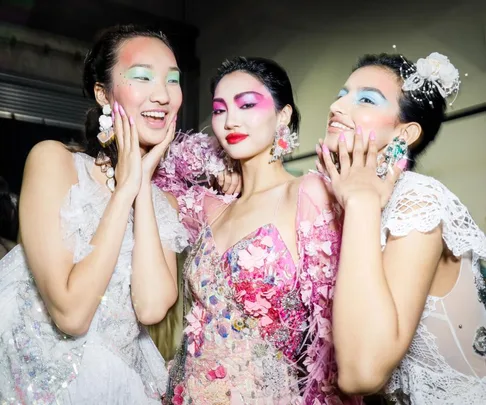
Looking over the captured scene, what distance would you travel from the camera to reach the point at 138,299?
1100mm

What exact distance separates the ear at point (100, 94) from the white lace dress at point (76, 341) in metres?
0.18

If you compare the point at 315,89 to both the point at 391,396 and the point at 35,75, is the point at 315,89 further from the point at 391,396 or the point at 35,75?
the point at 35,75

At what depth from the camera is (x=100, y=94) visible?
4.14ft

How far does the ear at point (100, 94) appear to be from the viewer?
4.11ft

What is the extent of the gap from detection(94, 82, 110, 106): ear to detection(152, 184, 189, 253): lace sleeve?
26 cm

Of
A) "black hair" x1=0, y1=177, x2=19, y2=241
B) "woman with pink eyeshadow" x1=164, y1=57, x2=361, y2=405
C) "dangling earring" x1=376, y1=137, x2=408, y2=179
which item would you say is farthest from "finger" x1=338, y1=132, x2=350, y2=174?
"black hair" x1=0, y1=177, x2=19, y2=241

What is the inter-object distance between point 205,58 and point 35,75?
727mm

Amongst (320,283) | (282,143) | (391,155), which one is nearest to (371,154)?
(391,155)

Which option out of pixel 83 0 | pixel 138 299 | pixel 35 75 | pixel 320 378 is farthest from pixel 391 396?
pixel 83 0

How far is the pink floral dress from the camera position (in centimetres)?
114

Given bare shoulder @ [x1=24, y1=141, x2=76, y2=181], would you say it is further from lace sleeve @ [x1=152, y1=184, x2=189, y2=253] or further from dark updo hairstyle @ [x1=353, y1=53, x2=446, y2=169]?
dark updo hairstyle @ [x1=353, y1=53, x2=446, y2=169]

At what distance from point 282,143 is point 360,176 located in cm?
47

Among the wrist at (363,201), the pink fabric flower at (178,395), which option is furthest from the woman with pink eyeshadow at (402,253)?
the pink fabric flower at (178,395)

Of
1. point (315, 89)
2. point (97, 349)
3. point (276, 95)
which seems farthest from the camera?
point (315, 89)
